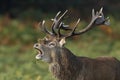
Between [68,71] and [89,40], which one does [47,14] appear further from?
[68,71]

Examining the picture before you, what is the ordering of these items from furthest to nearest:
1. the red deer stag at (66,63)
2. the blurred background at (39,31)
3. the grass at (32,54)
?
the blurred background at (39,31), the grass at (32,54), the red deer stag at (66,63)

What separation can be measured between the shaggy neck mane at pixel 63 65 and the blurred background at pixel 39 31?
5350 mm

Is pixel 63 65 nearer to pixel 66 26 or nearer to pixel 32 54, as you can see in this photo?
pixel 66 26

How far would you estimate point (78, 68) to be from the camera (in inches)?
486

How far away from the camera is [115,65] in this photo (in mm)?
12781

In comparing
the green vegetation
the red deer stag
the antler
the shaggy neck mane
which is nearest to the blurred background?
the green vegetation

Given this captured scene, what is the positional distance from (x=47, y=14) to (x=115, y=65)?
626 inches

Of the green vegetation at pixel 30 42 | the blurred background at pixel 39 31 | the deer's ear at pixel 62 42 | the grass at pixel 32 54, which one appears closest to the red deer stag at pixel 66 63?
the deer's ear at pixel 62 42

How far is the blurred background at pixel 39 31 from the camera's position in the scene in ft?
71.5

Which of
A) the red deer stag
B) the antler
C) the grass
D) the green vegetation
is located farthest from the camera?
the green vegetation

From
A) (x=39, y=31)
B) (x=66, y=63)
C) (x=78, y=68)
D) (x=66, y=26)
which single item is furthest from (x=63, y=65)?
(x=39, y=31)

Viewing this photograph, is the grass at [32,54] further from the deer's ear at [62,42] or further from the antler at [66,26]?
the deer's ear at [62,42]

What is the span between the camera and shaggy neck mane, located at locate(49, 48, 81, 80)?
12.2 m

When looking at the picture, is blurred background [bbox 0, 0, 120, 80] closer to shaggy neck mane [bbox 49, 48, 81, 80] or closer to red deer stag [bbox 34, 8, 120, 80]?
red deer stag [bbox 34, 8, 120, 80]
